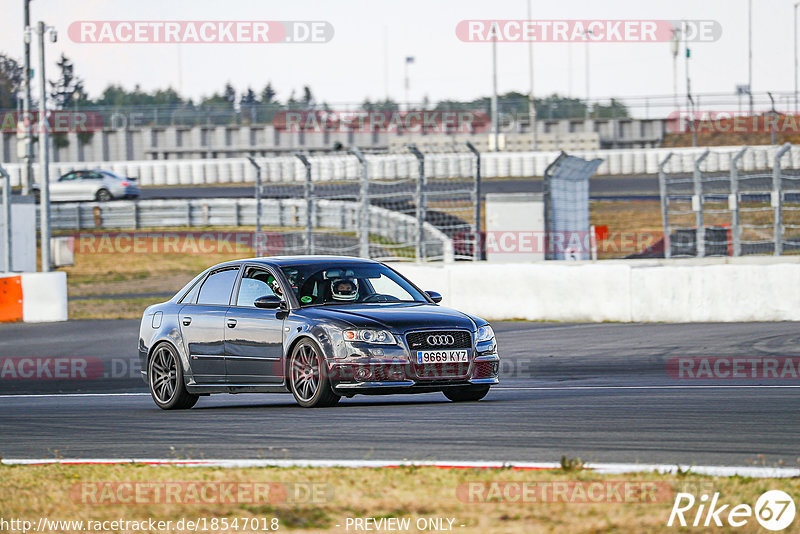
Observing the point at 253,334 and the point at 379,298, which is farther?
the point at 379,298

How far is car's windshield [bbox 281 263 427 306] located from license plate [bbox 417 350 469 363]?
0.97 m

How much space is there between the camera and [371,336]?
9617 mm

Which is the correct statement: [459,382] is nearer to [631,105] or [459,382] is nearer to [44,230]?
[44,230]

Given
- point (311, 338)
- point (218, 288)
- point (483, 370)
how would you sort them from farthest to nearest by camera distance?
point (218, 288) < point (483, 370) < point (311, 338)

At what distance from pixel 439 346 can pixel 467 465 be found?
3.28 m

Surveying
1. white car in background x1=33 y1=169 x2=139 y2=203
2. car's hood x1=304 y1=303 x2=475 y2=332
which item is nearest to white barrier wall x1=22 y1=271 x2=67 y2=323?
car's hood x1=304 y1=303 x2=475 y2=332

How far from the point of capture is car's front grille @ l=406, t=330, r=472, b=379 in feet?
31.8


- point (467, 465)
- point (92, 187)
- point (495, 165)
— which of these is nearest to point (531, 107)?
point (495, 165)

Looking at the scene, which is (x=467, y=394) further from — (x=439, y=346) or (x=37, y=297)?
(x=37, y=297)

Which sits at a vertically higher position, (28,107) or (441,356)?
(28,107)

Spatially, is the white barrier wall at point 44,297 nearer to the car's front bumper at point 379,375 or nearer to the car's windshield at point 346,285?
the car's windshield at point 346,285

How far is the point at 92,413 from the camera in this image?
1067 cm

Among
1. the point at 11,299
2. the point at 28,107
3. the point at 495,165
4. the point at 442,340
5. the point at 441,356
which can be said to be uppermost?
the point at 28,107

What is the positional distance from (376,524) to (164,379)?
20.9 feet
